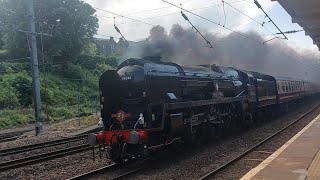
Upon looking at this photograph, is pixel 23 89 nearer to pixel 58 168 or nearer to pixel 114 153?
pixel 58 168

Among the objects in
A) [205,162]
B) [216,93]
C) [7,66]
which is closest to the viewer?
[205,162]

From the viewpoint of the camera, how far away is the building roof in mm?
9109

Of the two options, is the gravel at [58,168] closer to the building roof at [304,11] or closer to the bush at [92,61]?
the building roof at [304,11]

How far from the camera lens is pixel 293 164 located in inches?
388

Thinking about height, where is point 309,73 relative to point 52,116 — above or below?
above

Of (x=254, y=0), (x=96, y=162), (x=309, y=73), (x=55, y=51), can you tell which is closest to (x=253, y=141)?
(x=254, y=0)

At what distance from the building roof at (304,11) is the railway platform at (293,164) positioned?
3.68 metres

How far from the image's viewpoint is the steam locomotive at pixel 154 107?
438 inches

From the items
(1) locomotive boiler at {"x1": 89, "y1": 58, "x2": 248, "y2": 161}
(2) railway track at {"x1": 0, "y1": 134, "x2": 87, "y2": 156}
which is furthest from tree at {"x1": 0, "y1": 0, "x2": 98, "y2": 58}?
(1) locomotive boiler at {"x1": 89, "y1": 58, "x2": 248, "y2": 161}

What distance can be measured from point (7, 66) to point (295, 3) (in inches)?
1438

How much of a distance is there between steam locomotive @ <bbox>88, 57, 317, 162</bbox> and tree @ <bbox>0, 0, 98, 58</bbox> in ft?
108

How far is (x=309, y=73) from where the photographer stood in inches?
2446

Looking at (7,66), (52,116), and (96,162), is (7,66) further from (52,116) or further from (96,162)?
(96,162)

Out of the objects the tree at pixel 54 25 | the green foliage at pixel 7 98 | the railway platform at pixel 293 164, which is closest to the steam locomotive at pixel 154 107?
the railway platform at pixel 293 164
